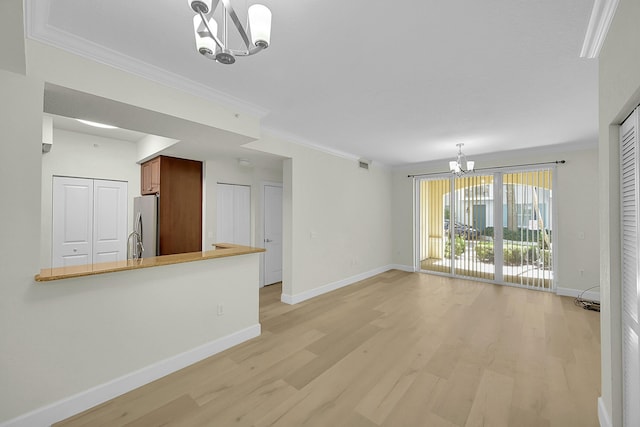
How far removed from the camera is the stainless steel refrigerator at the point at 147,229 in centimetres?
398

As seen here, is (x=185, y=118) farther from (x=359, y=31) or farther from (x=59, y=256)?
(x=59, y=256)

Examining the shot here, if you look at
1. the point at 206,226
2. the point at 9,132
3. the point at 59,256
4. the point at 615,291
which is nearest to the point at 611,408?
the point at 615,291

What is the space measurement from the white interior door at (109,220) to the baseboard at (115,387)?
294 centimetres

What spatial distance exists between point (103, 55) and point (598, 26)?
3.31m

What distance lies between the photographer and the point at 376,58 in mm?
2035

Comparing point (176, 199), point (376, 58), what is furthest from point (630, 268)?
point (176, 199)

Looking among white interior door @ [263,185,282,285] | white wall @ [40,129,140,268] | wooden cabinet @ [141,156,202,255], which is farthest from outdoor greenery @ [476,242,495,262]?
white wall @ [40,129,140,268]

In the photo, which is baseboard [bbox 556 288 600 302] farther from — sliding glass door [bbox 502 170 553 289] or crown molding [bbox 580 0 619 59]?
crown molding [bbox 580 0 619 59]

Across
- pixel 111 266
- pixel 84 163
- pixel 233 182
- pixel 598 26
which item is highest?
pixel 598 26

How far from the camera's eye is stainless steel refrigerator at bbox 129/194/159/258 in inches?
157

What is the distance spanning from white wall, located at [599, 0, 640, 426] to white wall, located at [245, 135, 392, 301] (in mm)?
3294

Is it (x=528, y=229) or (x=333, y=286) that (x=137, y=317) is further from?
(x=528, y=229)

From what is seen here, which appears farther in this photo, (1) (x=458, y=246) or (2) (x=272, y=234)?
(1) (x=458, y=246)

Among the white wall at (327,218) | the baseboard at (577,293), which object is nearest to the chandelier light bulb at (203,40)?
the white wall at (327,218)
